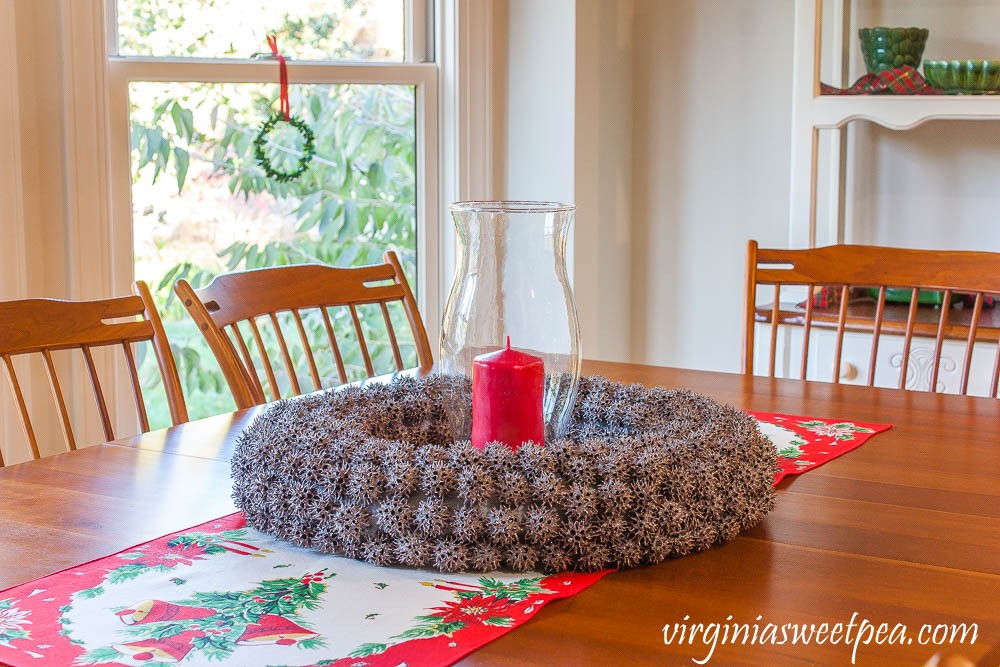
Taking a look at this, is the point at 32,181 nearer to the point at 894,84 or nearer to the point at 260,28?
the point at 260,28

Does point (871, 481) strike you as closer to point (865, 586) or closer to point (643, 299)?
point (865, 586)

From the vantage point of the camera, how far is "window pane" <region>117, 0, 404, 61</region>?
2094 mm

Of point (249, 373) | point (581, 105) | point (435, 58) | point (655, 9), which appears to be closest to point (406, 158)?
point (435, 58)

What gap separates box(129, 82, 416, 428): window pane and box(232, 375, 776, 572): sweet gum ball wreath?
4.44 ft

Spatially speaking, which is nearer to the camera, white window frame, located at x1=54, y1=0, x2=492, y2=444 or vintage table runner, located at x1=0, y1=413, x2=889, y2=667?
vintage table runner, located at x1=0, y1=413, x2=889, y2=667

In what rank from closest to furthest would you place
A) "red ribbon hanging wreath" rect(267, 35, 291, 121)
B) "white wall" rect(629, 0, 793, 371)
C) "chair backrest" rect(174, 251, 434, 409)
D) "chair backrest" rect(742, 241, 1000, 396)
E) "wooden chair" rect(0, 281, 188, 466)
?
"wooden chair" rect(0, 281, 188, 466), "chair backrest" rect(174, 251, 434, 409), "chair backrest" rect(742, 241, 1000, 396), "red ribbon hanging wreath" rect(267, 35, 291, 121), "white wall" rect(629, 0, 793, 371)

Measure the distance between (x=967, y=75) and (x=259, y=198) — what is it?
5.36ft

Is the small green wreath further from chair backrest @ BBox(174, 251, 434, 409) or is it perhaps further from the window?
chair backrest @ BBox(174, 251, 434, 409)

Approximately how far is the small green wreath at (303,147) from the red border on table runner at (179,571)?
1.54 metres

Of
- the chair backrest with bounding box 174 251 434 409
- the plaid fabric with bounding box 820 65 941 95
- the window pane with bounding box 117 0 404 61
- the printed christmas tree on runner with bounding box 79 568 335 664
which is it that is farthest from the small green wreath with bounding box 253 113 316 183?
the printed christmas tree on runner with bounding box 79 568 335 664

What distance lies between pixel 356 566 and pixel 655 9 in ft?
8.27

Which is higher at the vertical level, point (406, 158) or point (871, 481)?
point (406, 158)

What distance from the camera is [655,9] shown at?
3.01 meters

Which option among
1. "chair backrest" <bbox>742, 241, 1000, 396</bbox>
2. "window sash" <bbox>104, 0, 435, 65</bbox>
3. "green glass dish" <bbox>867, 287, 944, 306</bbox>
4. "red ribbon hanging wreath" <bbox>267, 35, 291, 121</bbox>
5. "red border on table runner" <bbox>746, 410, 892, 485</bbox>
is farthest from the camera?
"window sash" <bbox>104, 0, 435, 65</bbox>
